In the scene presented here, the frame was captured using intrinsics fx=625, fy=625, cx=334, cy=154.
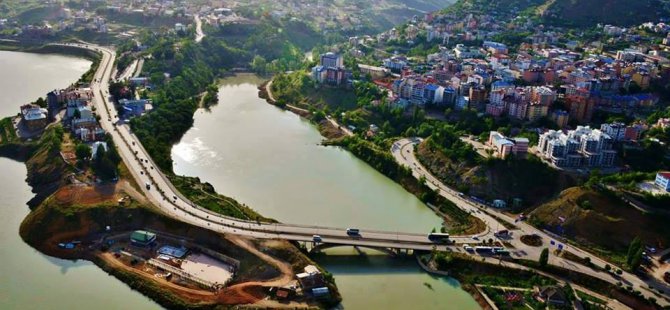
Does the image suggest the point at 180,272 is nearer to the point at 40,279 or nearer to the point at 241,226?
the point at 241,226

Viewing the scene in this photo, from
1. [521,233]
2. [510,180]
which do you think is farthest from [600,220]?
[510,180]

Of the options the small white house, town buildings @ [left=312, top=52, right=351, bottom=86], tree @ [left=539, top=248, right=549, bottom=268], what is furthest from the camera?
town buildings @ [left=312, top=52, right=351, bottom=86]

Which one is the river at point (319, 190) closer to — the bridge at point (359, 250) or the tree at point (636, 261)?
the bridge at point (359, 250)

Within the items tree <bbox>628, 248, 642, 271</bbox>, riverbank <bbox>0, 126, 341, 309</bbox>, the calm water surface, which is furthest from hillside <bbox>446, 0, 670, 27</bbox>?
riverbank <bbox>0, 126, 341, 309</bbox>

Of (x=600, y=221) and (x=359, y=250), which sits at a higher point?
(x=600, y=221)

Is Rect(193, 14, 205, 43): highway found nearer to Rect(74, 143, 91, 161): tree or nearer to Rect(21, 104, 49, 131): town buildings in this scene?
Rect(21, 104, 49, 131): town buildings

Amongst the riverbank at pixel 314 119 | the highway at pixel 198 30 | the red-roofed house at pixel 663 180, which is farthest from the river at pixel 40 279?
the highway at pixel 198 30
